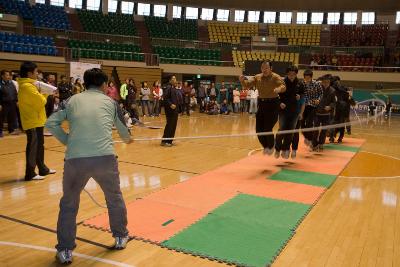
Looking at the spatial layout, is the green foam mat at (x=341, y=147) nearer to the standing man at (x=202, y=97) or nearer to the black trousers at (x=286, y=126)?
the black trousers at (x=286, y=126)

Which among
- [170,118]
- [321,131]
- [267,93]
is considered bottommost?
[321,131]

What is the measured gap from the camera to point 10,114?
1113 cm

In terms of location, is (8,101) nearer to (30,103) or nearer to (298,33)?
(30,103)

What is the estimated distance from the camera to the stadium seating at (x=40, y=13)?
24.6 meters

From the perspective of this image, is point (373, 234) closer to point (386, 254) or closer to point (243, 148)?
point (386, 254)

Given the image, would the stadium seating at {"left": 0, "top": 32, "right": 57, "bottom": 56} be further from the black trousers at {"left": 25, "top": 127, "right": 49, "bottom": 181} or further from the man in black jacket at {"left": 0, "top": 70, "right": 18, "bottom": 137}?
the black trousers at {"left": 25, "top": 127, "right": 49, "bottom": 181}

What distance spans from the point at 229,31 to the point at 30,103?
91.3ft

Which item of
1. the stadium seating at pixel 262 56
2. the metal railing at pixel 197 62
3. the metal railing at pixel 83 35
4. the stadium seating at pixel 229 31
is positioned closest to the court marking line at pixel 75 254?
the metal railing at pixel 83 35

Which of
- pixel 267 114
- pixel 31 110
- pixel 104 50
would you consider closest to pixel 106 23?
pixel 104 50

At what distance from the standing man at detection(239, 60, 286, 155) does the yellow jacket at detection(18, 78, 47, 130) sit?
11.5 feet

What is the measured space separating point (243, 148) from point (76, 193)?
7051 mm

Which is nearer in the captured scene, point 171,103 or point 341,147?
point 171,103

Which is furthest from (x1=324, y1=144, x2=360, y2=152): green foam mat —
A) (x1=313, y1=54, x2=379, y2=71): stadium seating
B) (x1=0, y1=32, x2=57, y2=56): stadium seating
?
(x1=313, y1=54, x2=379, y2=71): stadium seating

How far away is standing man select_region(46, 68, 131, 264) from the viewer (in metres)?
3.26
